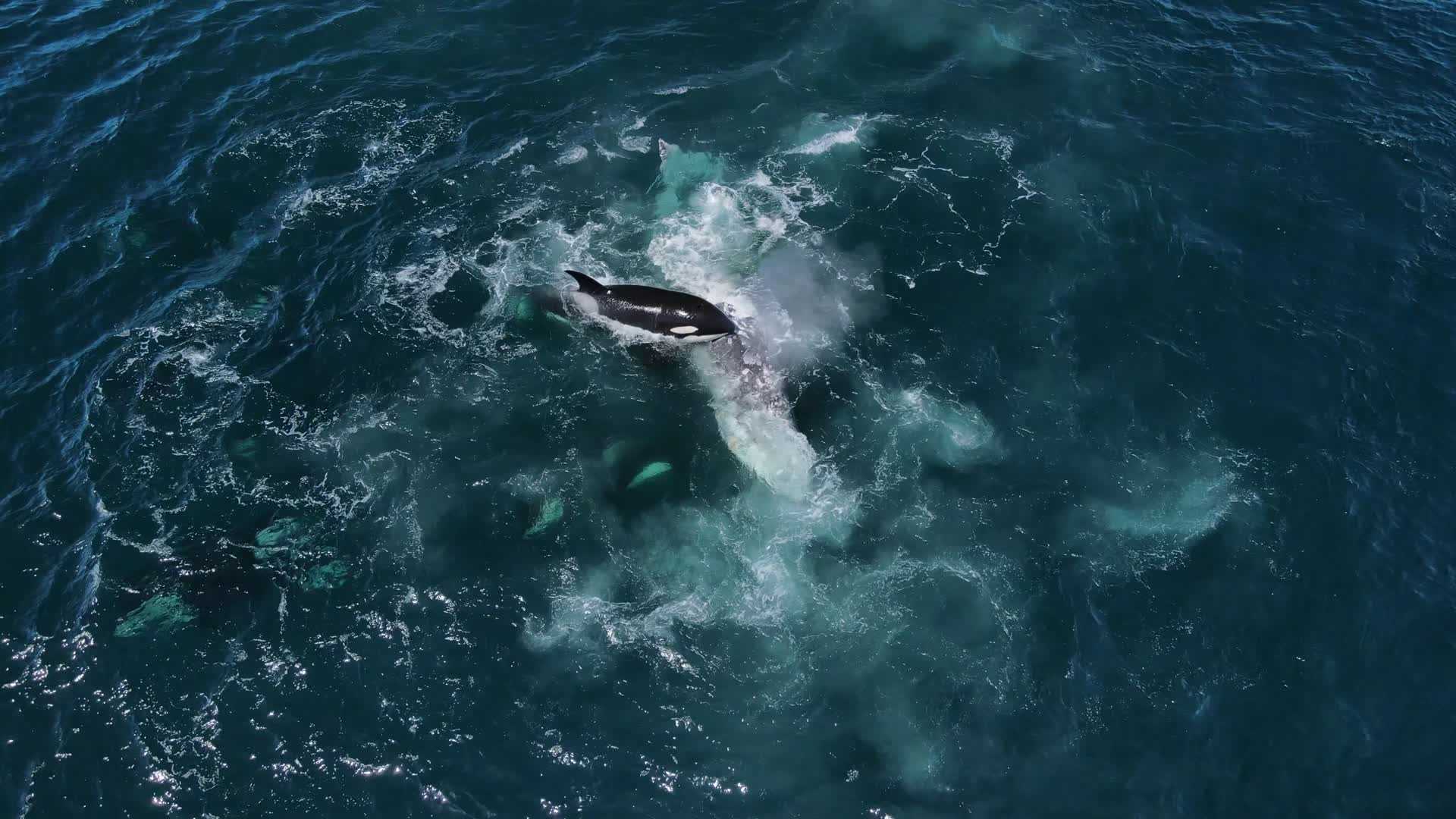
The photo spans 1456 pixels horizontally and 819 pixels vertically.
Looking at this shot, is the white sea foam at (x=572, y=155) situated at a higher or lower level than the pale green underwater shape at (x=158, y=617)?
higher

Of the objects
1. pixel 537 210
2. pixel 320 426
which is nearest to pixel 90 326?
pixel 320 426

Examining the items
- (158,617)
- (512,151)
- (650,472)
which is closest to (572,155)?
(512,151)

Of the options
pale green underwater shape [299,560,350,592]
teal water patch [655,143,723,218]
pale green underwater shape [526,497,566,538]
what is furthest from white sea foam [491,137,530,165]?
pale green underwater shape [299,560,350,592]

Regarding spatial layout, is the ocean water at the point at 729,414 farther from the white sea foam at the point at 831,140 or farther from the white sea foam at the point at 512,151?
the white sea foam at the point at 512,151

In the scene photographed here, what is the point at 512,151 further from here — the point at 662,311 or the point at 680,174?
the point at 662,311

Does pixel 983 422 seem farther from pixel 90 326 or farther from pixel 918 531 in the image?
pixel 90 326

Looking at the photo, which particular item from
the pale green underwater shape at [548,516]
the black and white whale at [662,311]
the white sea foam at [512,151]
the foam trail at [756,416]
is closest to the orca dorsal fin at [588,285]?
the black and white whale at [662,311]

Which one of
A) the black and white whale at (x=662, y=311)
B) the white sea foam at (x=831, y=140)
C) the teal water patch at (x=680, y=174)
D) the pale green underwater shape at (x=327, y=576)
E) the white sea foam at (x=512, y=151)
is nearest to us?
the pale green underwater shape at (x=327, y=576)
